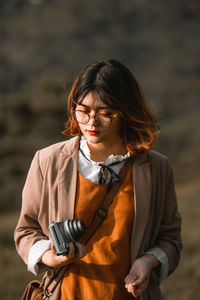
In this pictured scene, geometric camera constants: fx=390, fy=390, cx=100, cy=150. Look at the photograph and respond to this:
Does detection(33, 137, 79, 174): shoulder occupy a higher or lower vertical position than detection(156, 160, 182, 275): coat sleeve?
higher

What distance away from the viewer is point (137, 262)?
5.10 feet

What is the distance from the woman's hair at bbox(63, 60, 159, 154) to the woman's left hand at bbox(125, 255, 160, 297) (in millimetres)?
446

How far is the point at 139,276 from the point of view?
1522 mm

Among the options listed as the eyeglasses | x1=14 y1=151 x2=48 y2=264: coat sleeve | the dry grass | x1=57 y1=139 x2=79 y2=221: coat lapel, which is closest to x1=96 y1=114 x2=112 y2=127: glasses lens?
the eyeglasses

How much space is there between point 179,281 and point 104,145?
104 inches

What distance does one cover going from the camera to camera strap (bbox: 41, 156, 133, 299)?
1541mm

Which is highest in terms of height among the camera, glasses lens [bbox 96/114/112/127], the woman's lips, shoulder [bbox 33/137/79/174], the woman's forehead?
the woman's forehead

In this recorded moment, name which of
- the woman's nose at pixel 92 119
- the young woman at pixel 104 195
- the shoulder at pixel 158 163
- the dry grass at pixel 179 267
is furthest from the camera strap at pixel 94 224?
the dry grass at pixel 179 267

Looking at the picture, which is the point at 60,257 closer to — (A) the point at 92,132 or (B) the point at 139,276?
(B) the point at 139,276

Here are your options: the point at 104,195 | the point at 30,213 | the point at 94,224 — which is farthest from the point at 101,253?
the point at 30,213

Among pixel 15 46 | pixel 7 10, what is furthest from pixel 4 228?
pixel 7 10

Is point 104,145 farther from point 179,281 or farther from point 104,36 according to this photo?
point 104,36

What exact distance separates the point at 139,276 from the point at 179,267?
9.23ft

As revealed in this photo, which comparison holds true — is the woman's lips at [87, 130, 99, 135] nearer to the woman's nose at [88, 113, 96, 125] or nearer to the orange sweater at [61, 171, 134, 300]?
the woman's nose at [88, 113, 96, 125]
